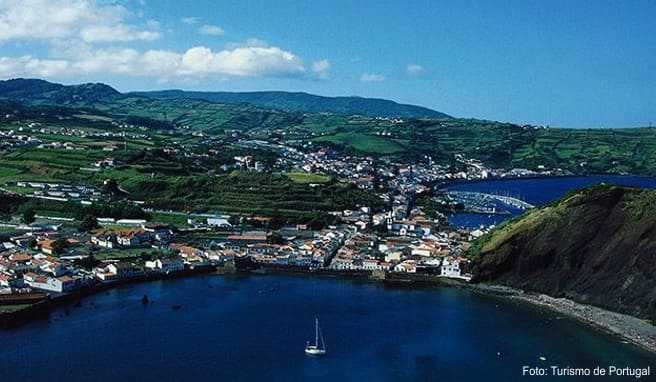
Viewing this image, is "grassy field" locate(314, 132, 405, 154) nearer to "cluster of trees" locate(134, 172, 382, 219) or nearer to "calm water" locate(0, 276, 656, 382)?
"cluster of trees" locate(134, 172, 382, 219)

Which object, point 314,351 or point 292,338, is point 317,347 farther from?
point 292,338

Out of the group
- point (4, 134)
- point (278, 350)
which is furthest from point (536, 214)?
point (4, 134)

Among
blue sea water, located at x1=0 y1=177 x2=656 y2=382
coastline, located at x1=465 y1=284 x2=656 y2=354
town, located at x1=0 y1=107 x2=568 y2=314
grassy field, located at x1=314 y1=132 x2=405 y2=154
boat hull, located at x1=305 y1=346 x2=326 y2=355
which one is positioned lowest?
blue sea water, located at x1=0 y1=177 x2=656 y2=382

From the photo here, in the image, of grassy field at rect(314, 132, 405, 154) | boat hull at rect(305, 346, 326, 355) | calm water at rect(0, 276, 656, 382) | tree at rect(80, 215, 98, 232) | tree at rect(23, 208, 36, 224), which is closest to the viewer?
calm water at rect(0, 276, 656, 382)

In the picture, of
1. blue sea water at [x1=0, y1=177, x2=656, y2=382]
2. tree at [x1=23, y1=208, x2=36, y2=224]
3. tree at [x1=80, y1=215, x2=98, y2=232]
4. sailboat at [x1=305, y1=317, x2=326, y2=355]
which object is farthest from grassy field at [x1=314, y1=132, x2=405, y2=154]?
sailboat at [x1=305, y1=317, x2=326, y2=355]

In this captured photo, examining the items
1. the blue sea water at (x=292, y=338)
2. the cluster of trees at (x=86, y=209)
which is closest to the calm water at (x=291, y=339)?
the blue sea water at (x=292, y=338)

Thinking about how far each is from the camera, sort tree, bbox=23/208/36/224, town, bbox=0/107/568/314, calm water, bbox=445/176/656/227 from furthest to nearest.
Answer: calm water, bbox=445/176/656/227 → tree, bbox=23/208/36/224 → town, bbox=0/107/568/314

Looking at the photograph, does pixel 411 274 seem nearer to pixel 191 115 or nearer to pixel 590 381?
pixel 590 381
